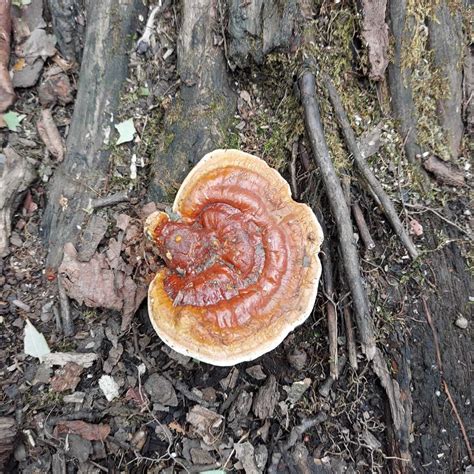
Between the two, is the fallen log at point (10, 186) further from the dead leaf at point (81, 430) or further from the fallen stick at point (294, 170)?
the fallen stick at point (294, 170)

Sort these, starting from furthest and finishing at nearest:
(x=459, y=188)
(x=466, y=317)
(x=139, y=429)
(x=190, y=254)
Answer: (x=459, y=188) < (x=466, y=317) < (x=139, y=429) < (x=190, y=254)

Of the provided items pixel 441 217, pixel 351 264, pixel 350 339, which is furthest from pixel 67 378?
pixel 441 217

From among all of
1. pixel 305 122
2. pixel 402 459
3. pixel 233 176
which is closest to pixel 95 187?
pixel 233 176

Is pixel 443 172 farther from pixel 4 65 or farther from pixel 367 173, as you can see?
pixel 4 65

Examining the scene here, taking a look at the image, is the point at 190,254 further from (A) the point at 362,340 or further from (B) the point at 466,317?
(B) the point at 466,317

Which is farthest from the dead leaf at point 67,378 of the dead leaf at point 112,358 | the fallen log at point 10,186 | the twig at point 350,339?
the twig at point 350,339

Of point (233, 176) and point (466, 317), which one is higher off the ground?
point (233, 176)
